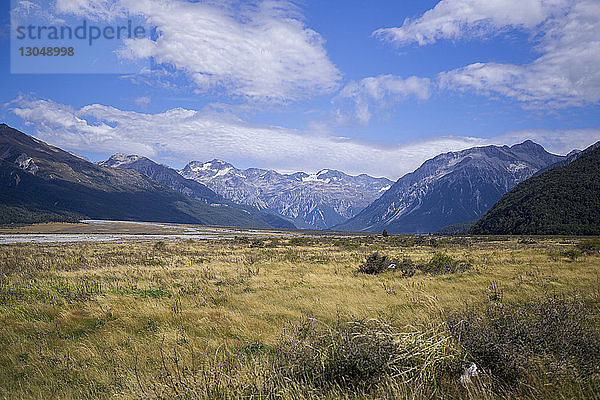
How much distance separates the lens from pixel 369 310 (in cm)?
1003

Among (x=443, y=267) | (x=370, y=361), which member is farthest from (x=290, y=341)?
(x=443, y=267)

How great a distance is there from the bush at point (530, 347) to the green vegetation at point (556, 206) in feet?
438

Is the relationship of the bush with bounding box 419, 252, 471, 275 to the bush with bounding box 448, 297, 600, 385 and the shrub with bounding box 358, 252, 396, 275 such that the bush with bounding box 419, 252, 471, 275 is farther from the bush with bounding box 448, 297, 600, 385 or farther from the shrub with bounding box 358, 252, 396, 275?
the bush with bounding box 448, 297, 600, 385

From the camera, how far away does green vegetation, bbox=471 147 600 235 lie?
114875 millimetres

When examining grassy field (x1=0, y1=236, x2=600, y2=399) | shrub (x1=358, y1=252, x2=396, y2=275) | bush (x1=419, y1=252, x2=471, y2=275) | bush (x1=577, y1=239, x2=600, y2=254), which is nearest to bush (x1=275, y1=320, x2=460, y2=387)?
grassy field (x1=0, y1=236, x2=600, y2=399)

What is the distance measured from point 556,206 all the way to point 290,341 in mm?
160088

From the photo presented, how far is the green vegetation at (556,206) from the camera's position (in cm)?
11488

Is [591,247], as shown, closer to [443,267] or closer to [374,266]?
[443,267]

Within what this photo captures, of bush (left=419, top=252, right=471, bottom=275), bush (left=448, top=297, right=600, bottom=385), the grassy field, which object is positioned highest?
bush (left=448, top=297, right=600, bottom=385)

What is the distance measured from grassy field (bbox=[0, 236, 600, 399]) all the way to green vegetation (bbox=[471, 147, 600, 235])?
131m

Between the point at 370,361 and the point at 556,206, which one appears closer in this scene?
the point at 370,361

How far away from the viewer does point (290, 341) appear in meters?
5.81

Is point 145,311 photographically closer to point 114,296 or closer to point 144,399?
point 114,296

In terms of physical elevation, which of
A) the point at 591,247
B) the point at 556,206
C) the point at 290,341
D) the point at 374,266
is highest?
the point at 556,206
